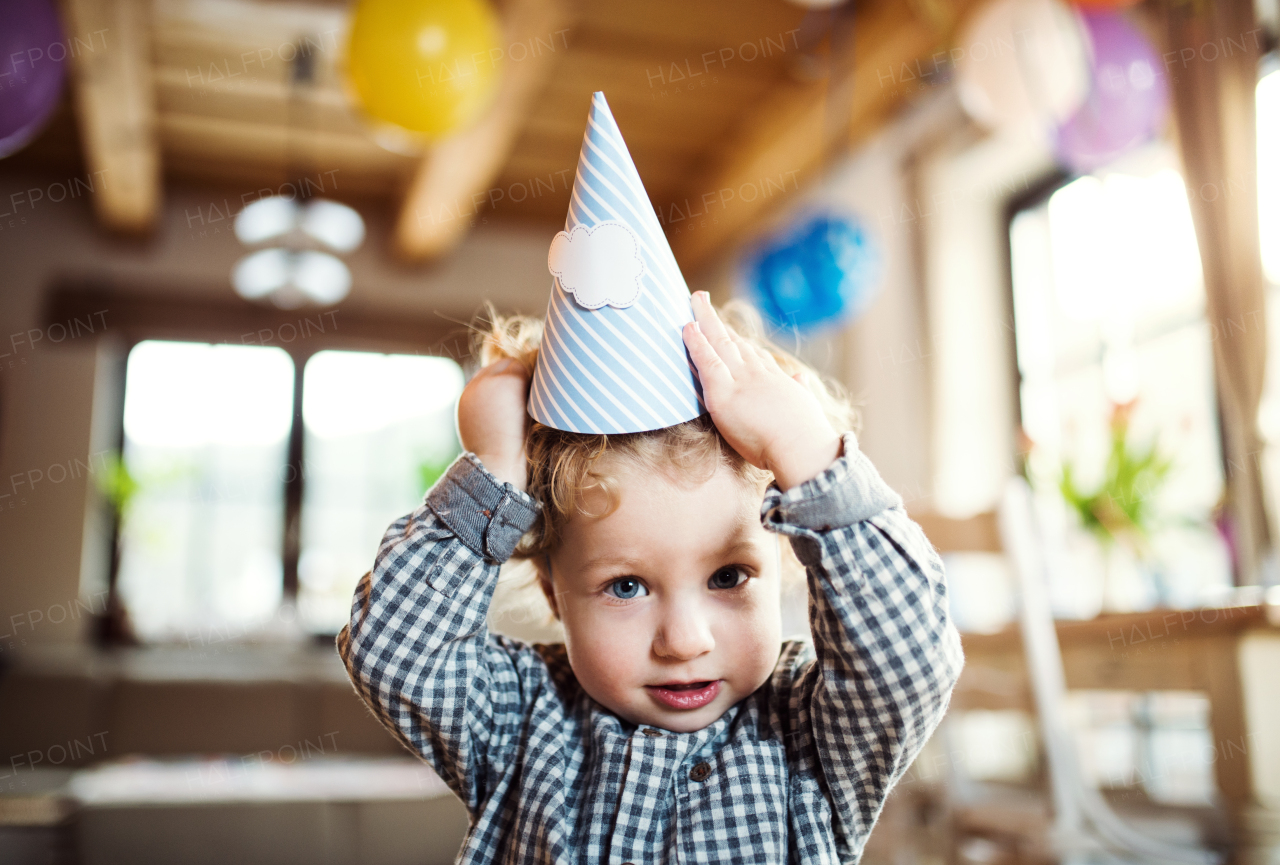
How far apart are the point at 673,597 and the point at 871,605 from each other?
0.39ft

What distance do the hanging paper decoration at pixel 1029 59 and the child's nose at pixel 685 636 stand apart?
1.88 m

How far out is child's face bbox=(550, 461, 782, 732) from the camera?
620 millimetres

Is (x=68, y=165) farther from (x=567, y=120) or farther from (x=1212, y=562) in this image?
(x=1212, y=562)

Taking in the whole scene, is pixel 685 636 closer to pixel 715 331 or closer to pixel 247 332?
pixel 715 331

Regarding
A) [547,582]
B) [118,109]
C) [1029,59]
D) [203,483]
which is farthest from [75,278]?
[547,582]

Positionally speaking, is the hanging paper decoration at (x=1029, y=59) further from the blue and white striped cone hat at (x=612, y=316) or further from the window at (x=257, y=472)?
the window at (x=257, y=472)

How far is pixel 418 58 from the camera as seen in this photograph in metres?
2.21

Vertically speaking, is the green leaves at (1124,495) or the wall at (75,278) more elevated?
the wall at (75,278)

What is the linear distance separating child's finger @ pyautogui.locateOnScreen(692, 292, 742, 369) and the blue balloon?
230cm

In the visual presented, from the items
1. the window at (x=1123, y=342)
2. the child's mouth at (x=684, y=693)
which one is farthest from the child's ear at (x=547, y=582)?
the window at (x=1123, y=342)

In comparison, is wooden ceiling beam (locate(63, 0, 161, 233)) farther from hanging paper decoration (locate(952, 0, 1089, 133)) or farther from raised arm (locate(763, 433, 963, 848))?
raised arm (locate(763, 433, 963, 848))

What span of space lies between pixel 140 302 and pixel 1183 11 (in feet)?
14.9

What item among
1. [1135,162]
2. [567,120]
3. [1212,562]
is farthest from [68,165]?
[1212,562]

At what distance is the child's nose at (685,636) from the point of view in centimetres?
61
